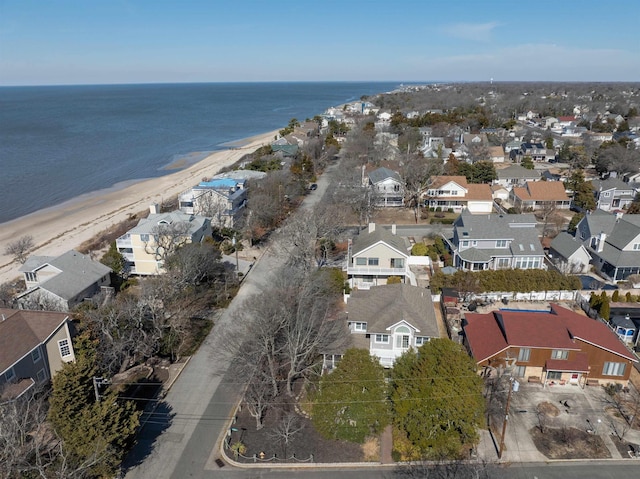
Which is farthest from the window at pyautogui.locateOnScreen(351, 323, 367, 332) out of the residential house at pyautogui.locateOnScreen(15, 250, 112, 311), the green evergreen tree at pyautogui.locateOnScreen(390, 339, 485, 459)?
the residential house at pyautogui.locateOnScreen(15, 250, 112, 311)

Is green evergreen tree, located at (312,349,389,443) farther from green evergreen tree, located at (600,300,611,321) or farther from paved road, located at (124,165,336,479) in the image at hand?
green evergreen tree, located at (600,300,611,321)

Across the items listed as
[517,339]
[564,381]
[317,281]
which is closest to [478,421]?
[517,339]

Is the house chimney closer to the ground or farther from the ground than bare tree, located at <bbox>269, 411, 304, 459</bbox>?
farther from the ground

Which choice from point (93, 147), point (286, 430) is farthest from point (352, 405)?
point (93, 147)

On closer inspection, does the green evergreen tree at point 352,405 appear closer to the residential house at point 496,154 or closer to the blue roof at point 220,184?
the blue roof at point 220,184

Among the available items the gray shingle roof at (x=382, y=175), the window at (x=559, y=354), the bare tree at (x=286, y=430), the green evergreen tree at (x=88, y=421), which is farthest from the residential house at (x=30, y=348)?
the gray shingle roof at (x=382, y=175)

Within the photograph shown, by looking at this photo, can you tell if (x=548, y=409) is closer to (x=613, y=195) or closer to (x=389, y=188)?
(x=389, y=188)

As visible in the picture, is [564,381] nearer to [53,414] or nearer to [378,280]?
[378,280]
